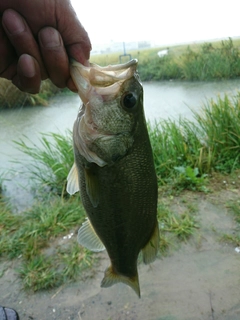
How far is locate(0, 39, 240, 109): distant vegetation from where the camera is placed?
21.9 ft

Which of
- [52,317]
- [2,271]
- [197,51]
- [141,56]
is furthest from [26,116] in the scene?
[52,317]

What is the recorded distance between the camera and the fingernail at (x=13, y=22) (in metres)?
1.12

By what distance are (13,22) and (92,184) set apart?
0.68 m

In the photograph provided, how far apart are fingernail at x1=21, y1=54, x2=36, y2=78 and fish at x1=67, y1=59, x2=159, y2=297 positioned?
149 mm

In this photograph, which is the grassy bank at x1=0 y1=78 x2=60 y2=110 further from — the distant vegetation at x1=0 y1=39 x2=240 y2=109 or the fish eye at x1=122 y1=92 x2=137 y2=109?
the fish eye at x1=122 y1=92 x2=137 y2=109

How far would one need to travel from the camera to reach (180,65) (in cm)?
876

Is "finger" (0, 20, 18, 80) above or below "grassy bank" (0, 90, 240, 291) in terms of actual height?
above

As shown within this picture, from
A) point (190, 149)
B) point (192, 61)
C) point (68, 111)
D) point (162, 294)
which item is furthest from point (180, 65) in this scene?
point (162, 294)

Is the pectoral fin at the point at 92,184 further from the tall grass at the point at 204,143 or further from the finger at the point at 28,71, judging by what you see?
the tall grass at the point at 204,143

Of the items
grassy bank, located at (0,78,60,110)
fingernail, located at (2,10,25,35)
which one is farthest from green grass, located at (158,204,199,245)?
grassy bank, located at (0,78,60,110)

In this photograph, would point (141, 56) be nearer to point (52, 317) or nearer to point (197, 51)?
point (197, 51)

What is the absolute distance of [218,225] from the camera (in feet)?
10.00

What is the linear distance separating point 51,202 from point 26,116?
513 centimetres

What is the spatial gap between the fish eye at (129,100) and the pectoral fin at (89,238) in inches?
27.3
